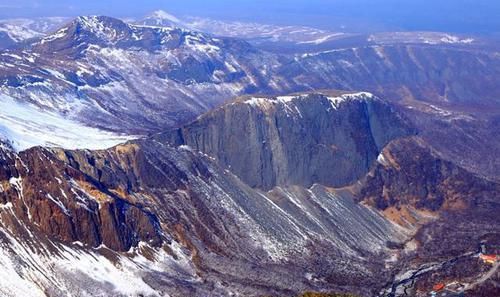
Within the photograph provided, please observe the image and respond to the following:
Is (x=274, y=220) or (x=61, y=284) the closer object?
(x=61, y=284)

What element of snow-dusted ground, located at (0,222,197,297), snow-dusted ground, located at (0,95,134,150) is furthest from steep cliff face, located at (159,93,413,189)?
snow-dusted ground, located at (0,222,197,297)

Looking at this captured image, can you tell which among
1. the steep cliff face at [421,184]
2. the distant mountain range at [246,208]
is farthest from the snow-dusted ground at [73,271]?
the steep cliff face at [421,184]

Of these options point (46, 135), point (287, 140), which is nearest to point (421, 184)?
point (287, 140)

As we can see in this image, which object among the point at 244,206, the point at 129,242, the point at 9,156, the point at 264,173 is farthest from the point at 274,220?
the point at 9,156

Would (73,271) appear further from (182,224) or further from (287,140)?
(287,140)

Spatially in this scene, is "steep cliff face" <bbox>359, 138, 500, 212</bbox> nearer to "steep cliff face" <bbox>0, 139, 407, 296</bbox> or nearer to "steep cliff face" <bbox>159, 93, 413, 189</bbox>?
"steep cliff face" <bbox>159, 93, 413, 189</bbox>

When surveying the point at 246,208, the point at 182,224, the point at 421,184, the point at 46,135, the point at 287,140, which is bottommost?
the point at 421,184

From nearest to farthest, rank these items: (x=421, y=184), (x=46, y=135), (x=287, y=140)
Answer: (x=46, y=135) → (x=287, y=140) → (x=421, y=184)

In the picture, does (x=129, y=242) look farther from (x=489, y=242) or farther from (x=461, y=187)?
(x=461, y=187)
